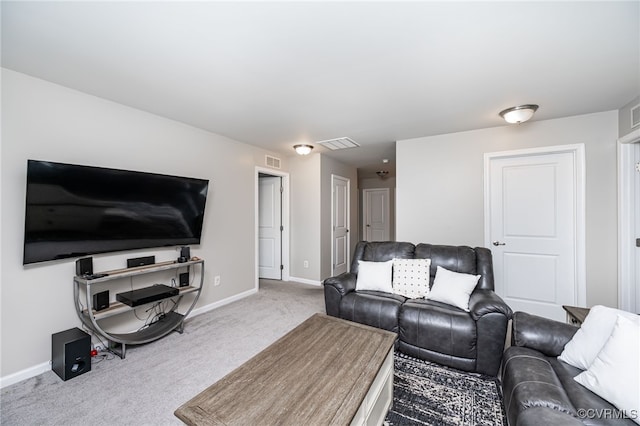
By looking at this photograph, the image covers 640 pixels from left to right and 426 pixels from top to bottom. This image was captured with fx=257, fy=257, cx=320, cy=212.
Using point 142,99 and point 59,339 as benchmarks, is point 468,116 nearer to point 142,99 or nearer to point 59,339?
point 142,99

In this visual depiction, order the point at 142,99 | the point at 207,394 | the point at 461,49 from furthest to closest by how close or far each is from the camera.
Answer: the point at 142,99 < the point at 461,49 < the point at 207,394

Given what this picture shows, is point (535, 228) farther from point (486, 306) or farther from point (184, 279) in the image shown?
point (184, 279)

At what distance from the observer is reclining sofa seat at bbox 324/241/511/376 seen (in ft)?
6.77

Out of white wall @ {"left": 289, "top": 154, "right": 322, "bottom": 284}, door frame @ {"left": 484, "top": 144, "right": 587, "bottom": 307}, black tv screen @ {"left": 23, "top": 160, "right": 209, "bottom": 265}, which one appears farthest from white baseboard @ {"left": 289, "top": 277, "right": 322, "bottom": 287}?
door frame @ {"left": 484, "top": 144, "right": 587, "bottom": 307}

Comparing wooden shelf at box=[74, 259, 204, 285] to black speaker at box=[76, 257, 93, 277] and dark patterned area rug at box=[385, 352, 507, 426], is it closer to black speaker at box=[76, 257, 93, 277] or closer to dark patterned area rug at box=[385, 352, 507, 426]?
black speaker at box=[76, 257, 93, 277]

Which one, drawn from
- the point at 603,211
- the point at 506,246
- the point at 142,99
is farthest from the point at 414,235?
the point at 142,99

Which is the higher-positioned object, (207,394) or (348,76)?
(348,76)

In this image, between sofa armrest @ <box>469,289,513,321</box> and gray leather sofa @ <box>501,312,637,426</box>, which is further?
sofa armrest @ <box>469,289,513,321</box>

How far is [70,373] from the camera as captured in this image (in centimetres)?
203

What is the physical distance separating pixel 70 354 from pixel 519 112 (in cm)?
462

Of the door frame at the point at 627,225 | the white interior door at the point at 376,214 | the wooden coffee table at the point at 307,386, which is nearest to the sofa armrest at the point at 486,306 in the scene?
the wooden coffee table at the point at 307,386

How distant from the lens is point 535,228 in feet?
10.5

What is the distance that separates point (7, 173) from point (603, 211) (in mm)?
5664

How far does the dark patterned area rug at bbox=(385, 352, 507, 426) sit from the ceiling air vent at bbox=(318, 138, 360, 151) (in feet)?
9.61
